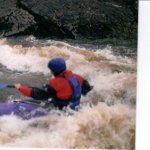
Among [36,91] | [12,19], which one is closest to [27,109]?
[36,91]

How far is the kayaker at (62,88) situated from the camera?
2250 millimetres

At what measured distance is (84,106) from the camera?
2248 millimetres

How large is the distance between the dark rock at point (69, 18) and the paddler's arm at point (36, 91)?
29cm

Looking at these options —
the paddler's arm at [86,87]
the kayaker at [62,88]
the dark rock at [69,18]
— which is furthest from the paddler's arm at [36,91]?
the dark rock at [69,18]

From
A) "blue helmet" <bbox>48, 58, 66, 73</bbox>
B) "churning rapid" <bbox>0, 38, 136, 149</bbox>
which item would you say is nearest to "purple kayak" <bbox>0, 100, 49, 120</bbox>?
"churning rapid" <bbox>0, 38, 136, 149</bbox>

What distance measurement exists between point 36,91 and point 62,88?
142 millimetres

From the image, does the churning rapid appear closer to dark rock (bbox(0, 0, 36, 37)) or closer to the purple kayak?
the purple kayak

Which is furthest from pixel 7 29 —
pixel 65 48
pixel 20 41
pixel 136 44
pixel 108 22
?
pixel 136 44

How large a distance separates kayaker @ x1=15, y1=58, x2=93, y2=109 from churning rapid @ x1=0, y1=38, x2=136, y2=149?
0.10 ft

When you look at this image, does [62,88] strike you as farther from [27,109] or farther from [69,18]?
[69,18]

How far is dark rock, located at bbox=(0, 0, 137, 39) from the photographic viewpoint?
7.42ft

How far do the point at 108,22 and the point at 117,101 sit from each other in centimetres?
43

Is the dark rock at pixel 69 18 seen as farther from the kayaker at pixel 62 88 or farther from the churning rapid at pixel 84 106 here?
the kayaker at pixel 62 88

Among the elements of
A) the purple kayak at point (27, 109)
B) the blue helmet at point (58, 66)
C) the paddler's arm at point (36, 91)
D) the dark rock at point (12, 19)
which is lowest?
the purple kayak at point (27, 109)
